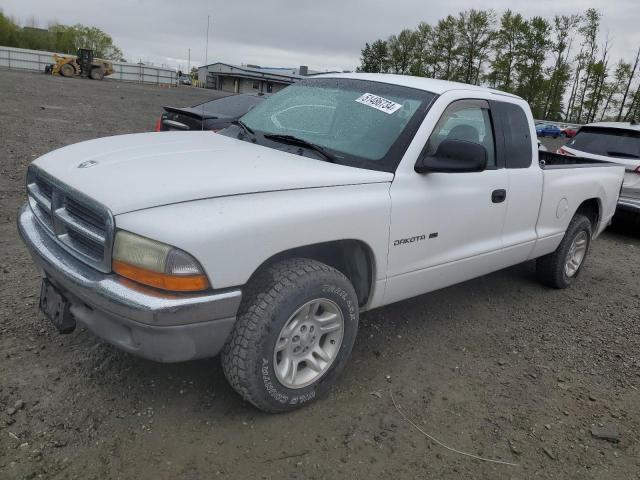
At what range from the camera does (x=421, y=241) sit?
10.7 ft

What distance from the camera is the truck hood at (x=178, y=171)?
2436 mm

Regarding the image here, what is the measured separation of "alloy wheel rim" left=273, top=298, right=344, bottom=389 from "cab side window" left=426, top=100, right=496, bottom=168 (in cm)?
120

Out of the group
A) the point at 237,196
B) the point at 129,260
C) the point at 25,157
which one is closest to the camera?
the point at 129,260

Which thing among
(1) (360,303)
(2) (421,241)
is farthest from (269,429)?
(2) (421,241)

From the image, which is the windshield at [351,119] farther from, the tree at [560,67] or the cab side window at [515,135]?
the tree at [560,67]

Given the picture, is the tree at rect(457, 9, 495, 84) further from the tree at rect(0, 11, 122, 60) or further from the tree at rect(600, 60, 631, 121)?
the tree at rect(0, 11, 122, 60)

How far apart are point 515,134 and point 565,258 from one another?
1.59m

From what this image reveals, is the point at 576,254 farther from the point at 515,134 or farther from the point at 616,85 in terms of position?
the point at 616,85

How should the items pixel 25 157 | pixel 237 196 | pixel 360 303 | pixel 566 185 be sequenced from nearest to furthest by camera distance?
pixel 237 196 → pixel 360 303 → pixel 566 185 → pixel 25 157

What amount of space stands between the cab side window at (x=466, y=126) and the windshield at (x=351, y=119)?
0.57ft

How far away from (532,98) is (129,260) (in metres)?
56.4

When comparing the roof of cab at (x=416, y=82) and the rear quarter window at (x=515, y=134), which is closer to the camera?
the roof of cab at (x=416, y=82)

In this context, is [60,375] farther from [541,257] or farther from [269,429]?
[541,257]

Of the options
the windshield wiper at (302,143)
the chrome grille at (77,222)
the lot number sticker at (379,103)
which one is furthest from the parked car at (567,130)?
the chrome grille at (77,222)
